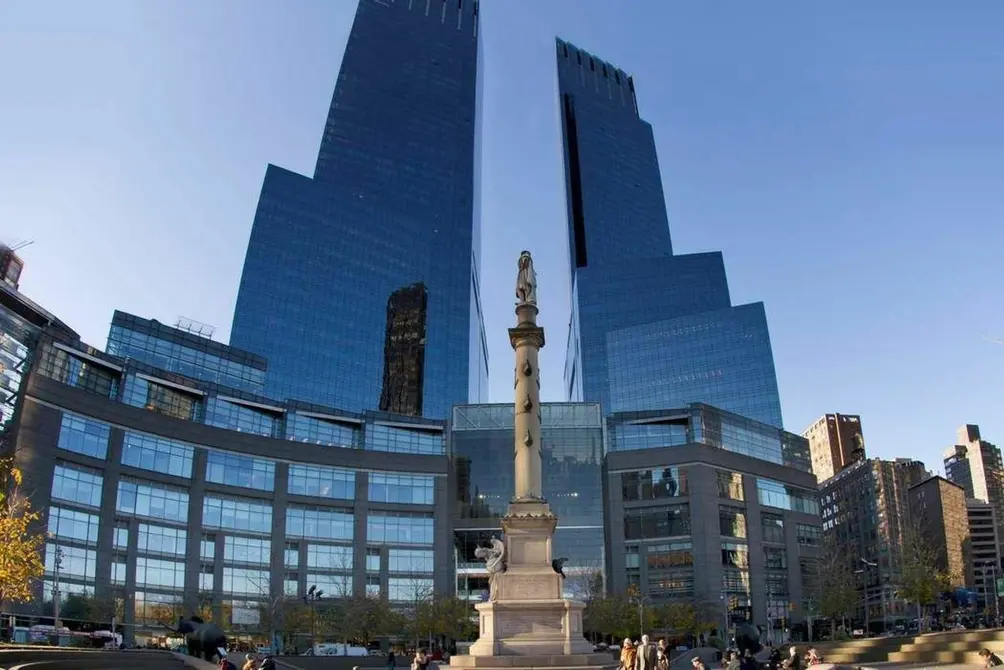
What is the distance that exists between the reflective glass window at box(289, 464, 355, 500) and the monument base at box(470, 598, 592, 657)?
67.2m

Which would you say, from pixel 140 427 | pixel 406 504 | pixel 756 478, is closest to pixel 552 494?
pixel 406 504

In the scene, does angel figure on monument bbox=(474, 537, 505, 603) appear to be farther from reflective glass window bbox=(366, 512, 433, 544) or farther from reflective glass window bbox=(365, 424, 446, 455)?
reflective glass window bbox=(365, 424, 446, 455)

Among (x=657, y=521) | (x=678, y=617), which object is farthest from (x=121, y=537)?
(x=657, y=521)

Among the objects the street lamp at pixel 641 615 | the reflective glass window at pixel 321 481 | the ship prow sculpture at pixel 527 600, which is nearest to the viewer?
the ship prow sculpture at pixel 527 600

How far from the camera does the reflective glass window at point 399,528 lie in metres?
95.3

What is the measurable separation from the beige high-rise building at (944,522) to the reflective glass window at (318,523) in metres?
128

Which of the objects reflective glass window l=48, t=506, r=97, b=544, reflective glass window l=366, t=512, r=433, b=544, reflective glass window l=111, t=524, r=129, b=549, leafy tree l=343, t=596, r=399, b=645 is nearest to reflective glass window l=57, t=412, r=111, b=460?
reflective glass window l=48, t=506, r=97, b=544

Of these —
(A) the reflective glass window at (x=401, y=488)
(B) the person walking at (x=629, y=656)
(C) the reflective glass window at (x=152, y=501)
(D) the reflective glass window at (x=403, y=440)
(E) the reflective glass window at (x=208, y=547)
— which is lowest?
(B) the person walking at (x=629, y=656)

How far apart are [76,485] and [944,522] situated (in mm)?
168259

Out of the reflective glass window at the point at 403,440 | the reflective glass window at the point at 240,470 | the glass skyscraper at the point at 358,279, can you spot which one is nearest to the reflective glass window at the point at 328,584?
the reflective glass window at the point at 240,470

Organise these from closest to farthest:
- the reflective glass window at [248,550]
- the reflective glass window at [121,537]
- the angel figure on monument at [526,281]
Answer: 1. the angel figure on monument at [526,281]
2. the reflective glass window at [121,537]
3. the reflective glass window at [248,550]

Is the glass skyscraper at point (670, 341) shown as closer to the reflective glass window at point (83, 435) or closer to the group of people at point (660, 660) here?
the reflective glass window at point (83, 435)

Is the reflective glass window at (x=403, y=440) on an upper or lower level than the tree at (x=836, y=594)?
upper

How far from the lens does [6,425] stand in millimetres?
73625
